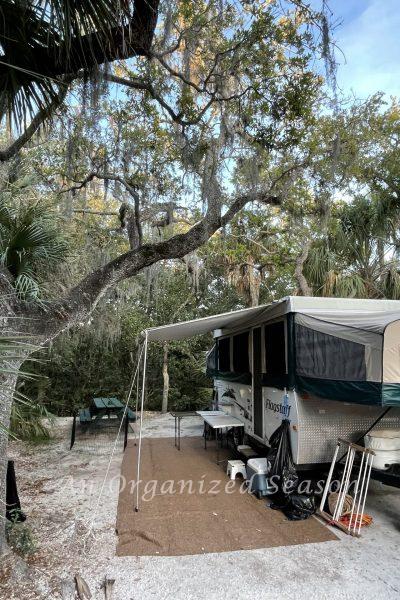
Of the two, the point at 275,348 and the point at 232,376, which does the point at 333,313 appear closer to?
the point at 275,348

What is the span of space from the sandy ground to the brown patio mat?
0.46 ft

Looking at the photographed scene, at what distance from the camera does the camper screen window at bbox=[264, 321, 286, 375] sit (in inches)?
212

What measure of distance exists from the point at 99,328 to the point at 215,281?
555cm

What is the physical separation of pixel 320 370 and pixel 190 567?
229cm

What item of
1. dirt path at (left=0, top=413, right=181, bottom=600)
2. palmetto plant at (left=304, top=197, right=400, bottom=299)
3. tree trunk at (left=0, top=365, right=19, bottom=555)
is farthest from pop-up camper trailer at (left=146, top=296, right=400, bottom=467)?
palmetto plant at (left=304, top=197, right=400, bottom=299)

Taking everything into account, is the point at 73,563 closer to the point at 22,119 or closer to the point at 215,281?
the point at 22,119

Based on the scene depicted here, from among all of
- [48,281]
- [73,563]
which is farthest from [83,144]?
[73,563]

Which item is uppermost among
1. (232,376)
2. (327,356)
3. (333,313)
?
(333,313)

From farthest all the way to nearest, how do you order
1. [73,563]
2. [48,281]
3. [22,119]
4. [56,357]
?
[56,357] → [48,281] → [22,119] → [73,563]

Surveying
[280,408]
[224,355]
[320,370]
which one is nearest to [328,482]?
[280,408]

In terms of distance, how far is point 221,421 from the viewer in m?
6.93

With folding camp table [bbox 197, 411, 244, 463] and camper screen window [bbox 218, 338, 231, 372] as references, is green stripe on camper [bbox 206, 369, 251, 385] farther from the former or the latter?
folding camp table [bbox 197, 411, 244, 463]

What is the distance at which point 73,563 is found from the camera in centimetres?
344

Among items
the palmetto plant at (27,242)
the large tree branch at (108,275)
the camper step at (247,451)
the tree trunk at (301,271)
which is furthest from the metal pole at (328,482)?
the tree trunk at (301,271)
